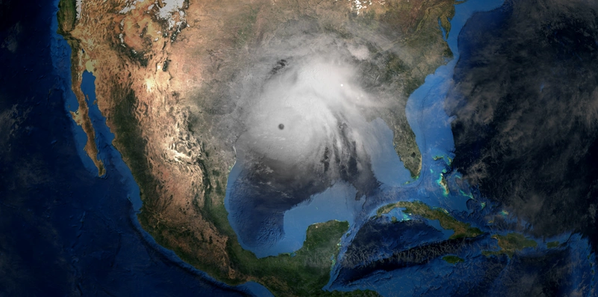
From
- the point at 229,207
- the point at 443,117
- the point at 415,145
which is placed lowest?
the point at 229,207

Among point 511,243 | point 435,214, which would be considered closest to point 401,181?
point 435,214

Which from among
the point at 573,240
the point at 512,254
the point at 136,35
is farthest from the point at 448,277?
the point at 136,35

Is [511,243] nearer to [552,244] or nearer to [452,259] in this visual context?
[552,244]

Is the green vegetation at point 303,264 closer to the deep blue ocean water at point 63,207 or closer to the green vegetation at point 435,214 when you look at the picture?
the deep blue ocean water at point 63,207

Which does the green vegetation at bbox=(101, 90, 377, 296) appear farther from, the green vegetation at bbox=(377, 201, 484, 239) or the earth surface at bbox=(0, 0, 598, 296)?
the green vegetation at bbox=(377, 201, 484, 239)

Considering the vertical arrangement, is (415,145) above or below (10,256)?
above

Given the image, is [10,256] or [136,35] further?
[136,35]

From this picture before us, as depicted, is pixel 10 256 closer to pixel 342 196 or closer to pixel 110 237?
pixel 110 237

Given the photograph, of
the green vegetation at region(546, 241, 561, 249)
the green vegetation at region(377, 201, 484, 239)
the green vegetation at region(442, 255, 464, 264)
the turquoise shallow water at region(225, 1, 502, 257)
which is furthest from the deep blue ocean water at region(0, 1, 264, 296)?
the green vegetation at region(546, 241, 561, 249)
